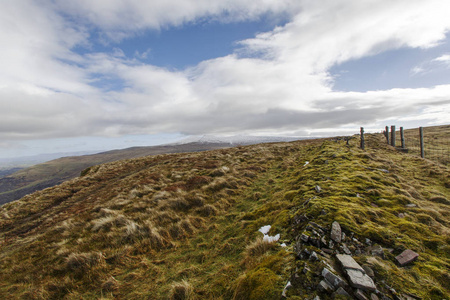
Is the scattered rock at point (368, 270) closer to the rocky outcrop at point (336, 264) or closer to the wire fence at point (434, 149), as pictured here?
the rocky outcrop at point (336, 264)

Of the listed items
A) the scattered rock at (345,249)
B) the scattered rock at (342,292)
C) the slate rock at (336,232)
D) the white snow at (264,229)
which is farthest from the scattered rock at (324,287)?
the white snow at (264,229)

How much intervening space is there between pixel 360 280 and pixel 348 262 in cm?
42

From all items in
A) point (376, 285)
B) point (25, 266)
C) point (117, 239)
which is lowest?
point (25, 266)

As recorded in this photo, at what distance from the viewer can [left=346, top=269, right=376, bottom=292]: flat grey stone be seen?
10.3 feet

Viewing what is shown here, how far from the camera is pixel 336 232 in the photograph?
14.9 ft

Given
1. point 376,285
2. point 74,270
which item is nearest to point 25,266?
point 74,270

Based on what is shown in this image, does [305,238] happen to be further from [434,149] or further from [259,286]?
[434,149]

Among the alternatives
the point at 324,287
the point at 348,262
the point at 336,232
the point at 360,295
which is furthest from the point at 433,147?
the point at 324,287

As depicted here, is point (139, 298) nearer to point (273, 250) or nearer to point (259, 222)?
point (273, 250)

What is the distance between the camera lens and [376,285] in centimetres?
330

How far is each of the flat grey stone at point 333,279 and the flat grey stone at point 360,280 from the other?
7.1 inches

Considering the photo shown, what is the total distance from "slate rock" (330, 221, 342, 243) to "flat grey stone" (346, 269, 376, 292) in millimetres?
955

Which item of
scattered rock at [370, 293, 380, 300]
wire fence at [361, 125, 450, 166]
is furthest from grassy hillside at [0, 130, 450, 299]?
wire fence at [361, 125, 450, 166]

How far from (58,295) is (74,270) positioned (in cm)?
93
